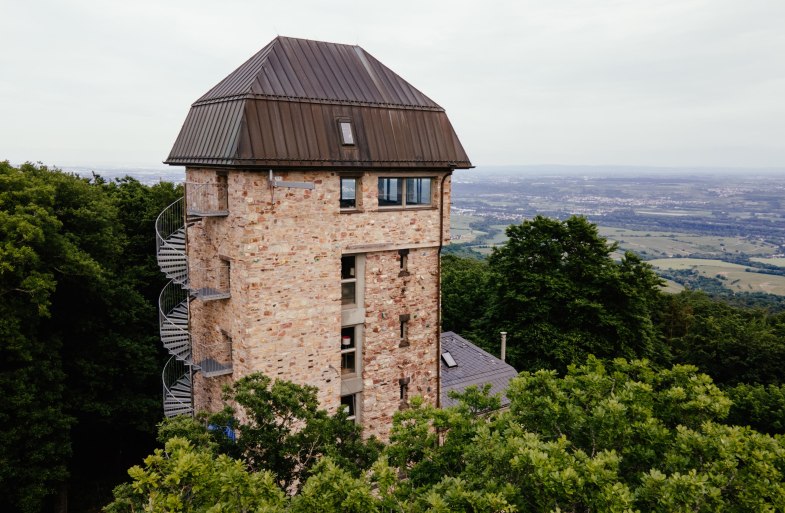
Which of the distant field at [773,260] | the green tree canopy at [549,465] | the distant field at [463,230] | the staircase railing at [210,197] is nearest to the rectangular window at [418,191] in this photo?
the staircase railing at [210,197]

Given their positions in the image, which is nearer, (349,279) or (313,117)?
(313,117)

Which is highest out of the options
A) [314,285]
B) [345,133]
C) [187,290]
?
[345,133]


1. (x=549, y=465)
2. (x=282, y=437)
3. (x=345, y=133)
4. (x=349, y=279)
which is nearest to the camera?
(x=549, y=465)

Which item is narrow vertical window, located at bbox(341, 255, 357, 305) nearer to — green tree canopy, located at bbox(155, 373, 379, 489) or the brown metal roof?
the brown metal roof

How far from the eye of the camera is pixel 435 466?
1240 cm

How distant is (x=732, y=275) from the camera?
109 metres

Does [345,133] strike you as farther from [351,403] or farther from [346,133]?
[351,403]

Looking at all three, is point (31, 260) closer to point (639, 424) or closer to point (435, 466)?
point (435, 466)

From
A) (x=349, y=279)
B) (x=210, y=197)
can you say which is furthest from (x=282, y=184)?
(x=349, y=279)

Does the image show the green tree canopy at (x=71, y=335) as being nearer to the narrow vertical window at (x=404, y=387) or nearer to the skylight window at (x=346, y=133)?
the skylight window at (x=346, y=133)

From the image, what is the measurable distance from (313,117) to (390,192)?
3.69 meters

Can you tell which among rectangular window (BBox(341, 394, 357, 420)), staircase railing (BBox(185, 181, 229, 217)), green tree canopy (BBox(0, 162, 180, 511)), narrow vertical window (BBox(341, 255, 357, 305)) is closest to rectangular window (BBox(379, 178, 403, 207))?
narrow vertical window (BBox(341, 255, 357, 305))

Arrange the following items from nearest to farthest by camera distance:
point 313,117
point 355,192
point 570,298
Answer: point 313,117
point 355,192
point 570,298

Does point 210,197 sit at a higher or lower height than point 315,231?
higher
